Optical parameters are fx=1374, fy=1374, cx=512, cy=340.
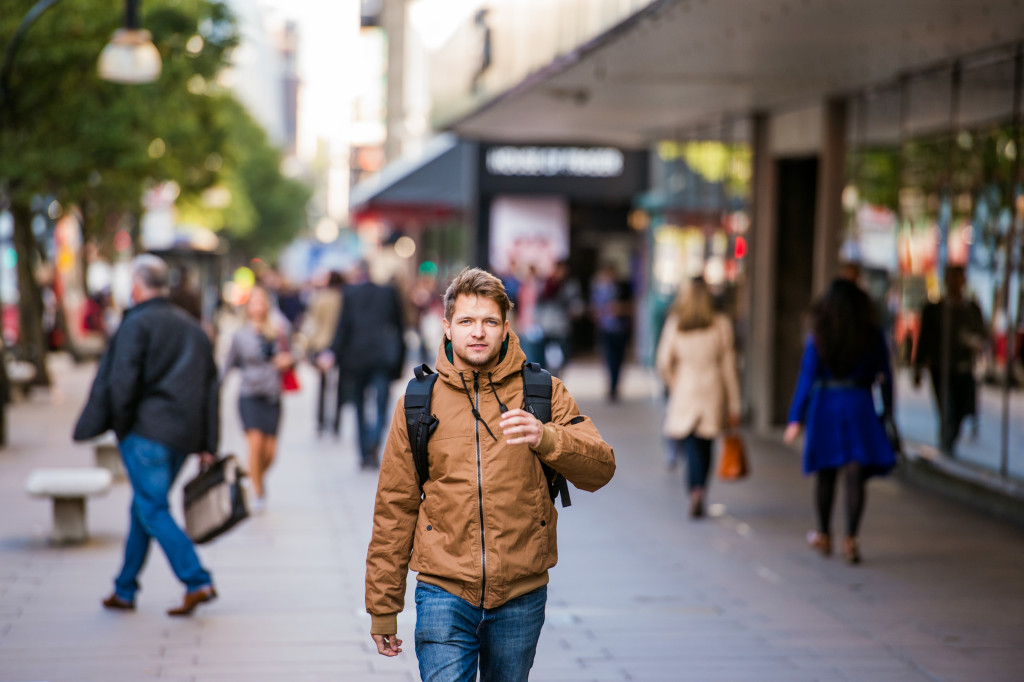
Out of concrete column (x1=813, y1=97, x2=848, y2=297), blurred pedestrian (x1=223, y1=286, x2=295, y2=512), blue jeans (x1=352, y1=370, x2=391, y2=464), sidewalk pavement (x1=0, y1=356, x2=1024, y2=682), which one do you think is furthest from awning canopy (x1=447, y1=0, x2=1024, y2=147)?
sidewalk pavement (x1=0, y1=356, x2=1024, y2=682)

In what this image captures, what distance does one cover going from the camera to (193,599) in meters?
6.78

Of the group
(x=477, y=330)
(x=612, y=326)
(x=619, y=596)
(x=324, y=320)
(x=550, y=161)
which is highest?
(x=550, y=161)

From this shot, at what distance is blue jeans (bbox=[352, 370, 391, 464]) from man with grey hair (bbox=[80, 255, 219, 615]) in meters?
5.13

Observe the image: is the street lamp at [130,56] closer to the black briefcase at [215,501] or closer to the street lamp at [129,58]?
the street lamp at [129,58]

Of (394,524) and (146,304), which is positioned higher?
(146,304)

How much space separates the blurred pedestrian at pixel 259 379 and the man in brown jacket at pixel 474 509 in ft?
20.4

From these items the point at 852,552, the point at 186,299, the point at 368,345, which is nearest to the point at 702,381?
the point at 852,552

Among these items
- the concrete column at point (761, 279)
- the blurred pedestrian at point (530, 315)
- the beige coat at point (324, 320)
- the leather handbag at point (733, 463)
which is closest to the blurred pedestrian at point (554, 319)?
the blurred pedestrian at point (530, 315)

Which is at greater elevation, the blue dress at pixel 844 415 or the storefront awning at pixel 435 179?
the storefront awning at pixel 435 179

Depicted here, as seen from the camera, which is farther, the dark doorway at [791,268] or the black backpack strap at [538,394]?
the dark doorway at [791,268]

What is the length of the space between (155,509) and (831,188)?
29.0ft

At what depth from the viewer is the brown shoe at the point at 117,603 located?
6.92m

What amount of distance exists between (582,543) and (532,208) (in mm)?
16034

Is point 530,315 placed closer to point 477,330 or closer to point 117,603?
point 117,603
